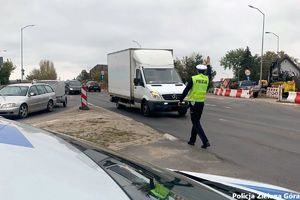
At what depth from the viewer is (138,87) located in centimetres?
2014

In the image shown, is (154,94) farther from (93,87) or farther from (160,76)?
(93,87)

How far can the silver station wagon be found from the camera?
64.4ft

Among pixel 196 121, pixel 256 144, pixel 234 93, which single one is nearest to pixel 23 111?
pixel 196 121

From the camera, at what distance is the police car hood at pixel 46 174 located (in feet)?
5.24

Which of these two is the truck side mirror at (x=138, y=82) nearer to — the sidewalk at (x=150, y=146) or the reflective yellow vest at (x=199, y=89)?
the sidewalk at (x=150, y=146)

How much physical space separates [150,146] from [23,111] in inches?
440

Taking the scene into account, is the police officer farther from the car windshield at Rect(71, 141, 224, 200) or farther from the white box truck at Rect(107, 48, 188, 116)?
the car windshield at Rect(71, 141, 224, 200)

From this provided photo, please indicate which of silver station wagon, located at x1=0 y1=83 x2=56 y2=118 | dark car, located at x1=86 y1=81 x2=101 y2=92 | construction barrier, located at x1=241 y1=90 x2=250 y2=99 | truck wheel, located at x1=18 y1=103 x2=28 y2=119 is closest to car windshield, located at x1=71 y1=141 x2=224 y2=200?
silver station wagon, located at x1=0 y1=83 x2=56 y2=118

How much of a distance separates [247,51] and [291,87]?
212ft

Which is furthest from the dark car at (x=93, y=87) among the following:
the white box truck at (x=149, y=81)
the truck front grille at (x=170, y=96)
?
the truck front grille at (x=170, y=96)

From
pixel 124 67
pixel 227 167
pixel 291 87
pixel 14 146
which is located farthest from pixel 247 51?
pixel 14 146

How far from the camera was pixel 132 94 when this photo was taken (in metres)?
21.0

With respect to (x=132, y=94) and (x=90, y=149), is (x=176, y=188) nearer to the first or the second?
(x=90, y=149)

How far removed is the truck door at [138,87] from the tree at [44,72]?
10826 centimetres
